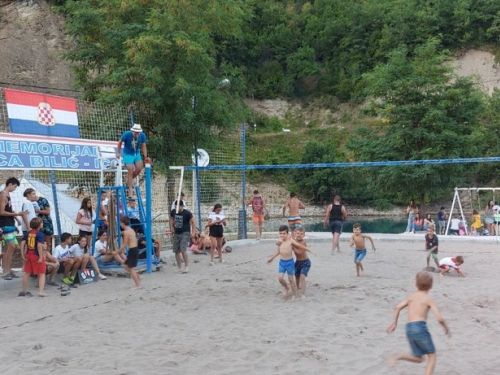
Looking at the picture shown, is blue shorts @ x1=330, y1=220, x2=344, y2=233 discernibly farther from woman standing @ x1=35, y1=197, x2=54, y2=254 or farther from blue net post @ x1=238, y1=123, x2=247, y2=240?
woman standing @ x1=35, y1=197, x2=54, y2=254

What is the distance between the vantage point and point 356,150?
95.2ft

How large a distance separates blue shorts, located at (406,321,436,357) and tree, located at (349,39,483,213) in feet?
73.0

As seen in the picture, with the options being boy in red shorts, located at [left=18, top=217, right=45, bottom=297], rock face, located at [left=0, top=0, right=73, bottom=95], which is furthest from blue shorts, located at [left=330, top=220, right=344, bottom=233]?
rock face, located at [left=0, top=0, right=73, bottom=95]

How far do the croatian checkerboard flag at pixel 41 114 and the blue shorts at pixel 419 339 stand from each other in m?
8.61

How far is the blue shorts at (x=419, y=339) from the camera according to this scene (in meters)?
4.66

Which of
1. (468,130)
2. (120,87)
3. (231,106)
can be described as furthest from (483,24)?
(120,87)

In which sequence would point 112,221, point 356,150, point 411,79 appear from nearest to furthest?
point 112,221 < point 411,79 < point 356,150

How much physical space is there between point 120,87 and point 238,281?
8141 millimetres

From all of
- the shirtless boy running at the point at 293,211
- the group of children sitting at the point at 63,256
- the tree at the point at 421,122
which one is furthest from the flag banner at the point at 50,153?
the tree at the point at 421,122

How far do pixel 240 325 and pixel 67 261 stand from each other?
4439mm

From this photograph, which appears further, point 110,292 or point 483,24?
point 483,24

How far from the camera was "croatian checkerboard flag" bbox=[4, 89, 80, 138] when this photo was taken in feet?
35.0

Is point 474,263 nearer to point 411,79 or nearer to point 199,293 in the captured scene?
point 199,293

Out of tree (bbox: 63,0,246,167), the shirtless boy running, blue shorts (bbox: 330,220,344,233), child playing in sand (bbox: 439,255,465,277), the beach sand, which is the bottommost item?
the beach sand
